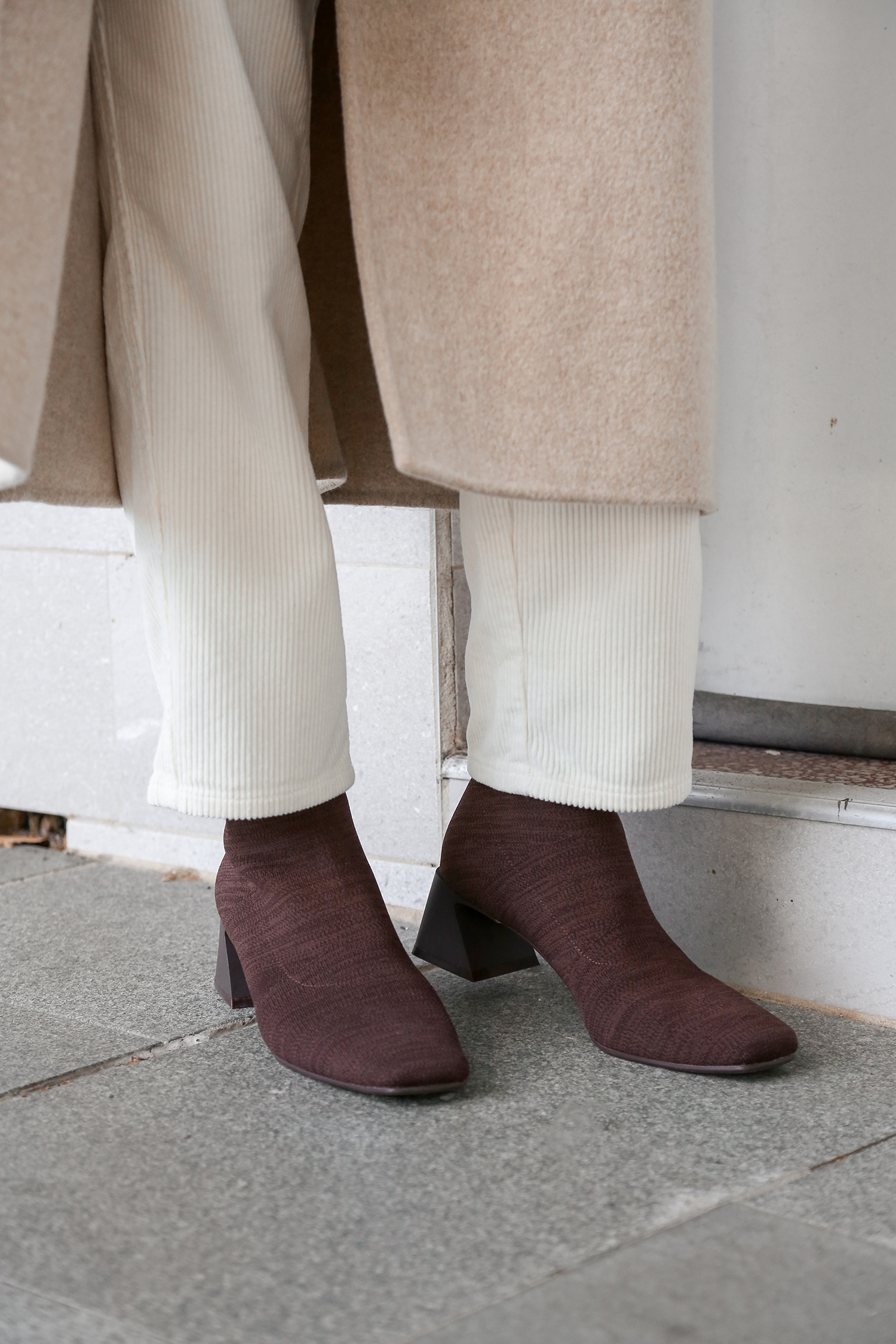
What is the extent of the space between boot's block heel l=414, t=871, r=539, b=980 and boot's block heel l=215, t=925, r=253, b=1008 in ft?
0.47

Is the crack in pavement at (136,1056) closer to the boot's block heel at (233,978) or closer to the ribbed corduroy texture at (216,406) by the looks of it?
the boot's block heel at (233,978)

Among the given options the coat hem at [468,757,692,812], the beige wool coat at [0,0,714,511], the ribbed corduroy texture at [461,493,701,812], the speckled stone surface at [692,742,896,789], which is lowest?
the speckled stone surface at [692,742,896,789]

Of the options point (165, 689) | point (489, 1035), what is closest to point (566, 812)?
point (489, 1035)

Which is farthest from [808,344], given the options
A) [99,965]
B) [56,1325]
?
[56,1325]

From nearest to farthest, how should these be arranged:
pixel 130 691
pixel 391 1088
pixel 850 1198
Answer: pixel 850 1198
pixel 391 1088
pixel 130 691

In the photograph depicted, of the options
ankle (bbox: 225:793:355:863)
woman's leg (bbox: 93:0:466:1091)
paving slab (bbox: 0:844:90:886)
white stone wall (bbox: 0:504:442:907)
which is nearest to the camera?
woman's leg (bbox: 93:0:466:1091)

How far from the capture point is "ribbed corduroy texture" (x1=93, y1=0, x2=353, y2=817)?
2.68ft

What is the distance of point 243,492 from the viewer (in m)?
0.83

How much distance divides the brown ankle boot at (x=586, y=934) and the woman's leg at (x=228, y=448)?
0.11 metres

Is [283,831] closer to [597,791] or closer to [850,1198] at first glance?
[597,791]

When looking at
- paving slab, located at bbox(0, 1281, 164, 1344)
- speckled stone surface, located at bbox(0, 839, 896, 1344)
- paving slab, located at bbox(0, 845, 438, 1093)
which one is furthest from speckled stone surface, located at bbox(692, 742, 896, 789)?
paving slab, located at bbox(0, 1281, 164, 1344)

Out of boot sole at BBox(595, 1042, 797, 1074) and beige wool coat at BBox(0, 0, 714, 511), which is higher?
beige wool coat at BBox(0, 0, 714, 511)

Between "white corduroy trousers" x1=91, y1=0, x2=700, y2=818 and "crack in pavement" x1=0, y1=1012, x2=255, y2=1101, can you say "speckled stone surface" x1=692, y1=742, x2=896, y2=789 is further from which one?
"crack in pavement" x1=0, y1=1012, x2=255, y2=1101

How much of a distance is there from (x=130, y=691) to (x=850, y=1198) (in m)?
0.98
